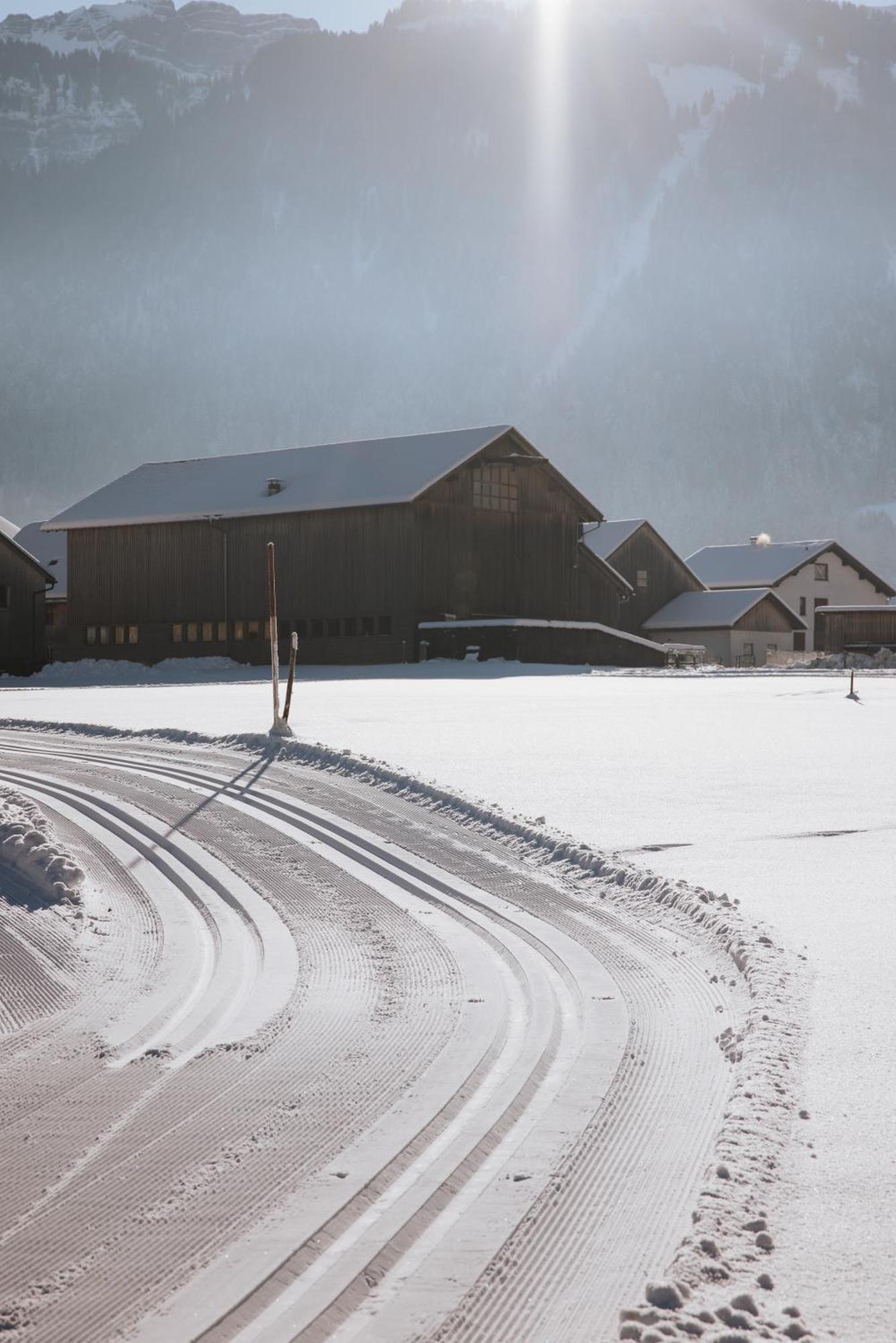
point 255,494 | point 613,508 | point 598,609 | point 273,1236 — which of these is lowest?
point 273,1236

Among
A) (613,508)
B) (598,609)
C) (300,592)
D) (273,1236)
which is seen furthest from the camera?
(613,508)

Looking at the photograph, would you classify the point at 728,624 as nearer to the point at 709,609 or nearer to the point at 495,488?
the point at 709,609

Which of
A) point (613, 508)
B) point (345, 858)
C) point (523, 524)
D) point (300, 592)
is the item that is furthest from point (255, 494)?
point (613, 508)

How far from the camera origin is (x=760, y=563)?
79.4 m

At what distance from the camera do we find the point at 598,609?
186 feet

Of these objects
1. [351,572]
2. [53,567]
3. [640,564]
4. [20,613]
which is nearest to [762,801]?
[351,572]

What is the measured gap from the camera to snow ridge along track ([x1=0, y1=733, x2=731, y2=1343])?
346 centimetres

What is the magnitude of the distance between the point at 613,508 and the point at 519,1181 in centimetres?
19619

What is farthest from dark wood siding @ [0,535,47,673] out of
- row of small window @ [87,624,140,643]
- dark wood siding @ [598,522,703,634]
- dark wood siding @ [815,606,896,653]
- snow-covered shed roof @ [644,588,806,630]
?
dark wood siding @ [815,606,896,653]

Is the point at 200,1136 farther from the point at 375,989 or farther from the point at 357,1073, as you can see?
the point at 375,989

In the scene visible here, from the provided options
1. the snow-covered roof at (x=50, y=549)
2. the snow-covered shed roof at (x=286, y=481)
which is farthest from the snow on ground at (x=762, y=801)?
the snow-covered roof at (x=50, y=549)

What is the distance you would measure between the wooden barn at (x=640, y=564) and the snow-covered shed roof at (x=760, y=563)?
8150 mm

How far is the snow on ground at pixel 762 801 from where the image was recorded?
393 cm

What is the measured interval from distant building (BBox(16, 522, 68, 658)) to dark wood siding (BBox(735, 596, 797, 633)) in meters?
29.7
